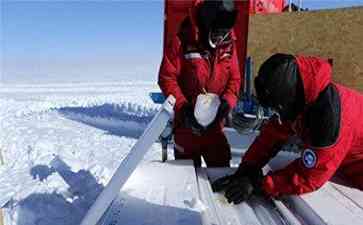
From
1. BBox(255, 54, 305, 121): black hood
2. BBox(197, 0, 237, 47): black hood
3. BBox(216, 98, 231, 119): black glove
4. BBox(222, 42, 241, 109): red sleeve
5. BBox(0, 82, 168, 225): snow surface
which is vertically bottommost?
BBox(0, 82, 168, 225): snow surface

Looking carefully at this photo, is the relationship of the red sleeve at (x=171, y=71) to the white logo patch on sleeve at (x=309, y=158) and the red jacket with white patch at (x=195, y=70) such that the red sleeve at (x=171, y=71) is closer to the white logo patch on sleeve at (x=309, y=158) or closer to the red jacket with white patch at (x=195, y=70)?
the red jacket with white patch at (x=195, y=70)

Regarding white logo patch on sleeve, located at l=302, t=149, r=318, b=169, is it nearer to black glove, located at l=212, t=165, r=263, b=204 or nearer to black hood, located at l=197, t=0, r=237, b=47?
black glove, located at l=212, t=165, r=263, b=204

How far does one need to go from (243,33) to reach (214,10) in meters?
2.80

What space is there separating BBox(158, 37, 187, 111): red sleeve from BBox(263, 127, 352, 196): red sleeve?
929mm

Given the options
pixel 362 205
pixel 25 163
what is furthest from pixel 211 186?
pixel 25 163

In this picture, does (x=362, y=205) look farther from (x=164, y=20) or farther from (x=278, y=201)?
(x=164, y=20)

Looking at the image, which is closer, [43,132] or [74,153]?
[74,153]

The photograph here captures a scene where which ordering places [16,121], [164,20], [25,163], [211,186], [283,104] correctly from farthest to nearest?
1. [16,121]
2. [164,20]
3. [25,163]
4. [211,186]
5. [283,104]

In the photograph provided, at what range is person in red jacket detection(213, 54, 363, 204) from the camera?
186 cm

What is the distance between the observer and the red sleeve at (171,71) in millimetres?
2879

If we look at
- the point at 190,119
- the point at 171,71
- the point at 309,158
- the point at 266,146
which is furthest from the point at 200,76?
the point at 309,158

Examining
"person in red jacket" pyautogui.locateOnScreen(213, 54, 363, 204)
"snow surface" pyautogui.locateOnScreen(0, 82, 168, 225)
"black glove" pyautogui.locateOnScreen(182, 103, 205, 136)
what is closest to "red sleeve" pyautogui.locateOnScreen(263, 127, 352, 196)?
"person in red jacket" pyautogui.locateOnScreen(213, 54, 363, 204)

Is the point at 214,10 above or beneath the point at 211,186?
above

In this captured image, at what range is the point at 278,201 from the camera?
2.11 meters
